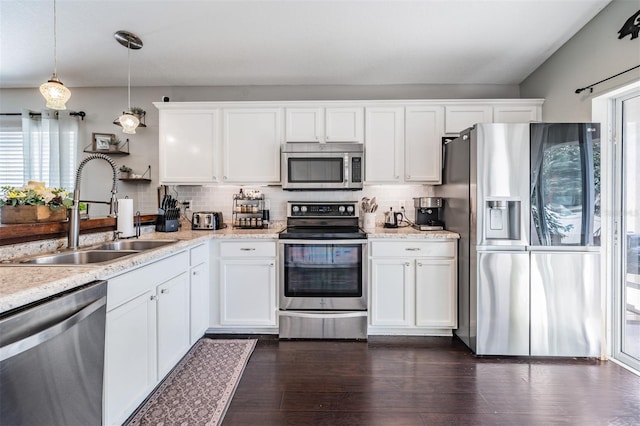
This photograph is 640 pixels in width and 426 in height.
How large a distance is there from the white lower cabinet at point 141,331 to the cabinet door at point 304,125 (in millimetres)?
1673

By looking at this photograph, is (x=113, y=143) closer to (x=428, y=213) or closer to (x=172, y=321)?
(x=172, y=321)

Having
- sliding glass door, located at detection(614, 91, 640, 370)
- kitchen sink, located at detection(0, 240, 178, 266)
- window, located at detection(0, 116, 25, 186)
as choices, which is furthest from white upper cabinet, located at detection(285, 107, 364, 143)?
window, located at detection(0, 116, 25, 186)

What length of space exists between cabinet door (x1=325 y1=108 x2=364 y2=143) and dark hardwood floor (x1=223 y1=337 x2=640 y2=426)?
204cm

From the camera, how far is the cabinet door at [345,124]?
3.19 meters

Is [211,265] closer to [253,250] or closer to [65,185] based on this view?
[253,250]

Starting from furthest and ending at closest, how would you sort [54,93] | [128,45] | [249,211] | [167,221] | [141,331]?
[249,211], [167,221], [128,45], [54,93], [141,331]

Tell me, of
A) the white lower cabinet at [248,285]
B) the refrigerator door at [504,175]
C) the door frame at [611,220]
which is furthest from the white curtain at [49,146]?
the door frame at [611,220]

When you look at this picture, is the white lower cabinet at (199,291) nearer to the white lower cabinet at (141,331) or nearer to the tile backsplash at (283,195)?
the white lower cabinet at (141,331)

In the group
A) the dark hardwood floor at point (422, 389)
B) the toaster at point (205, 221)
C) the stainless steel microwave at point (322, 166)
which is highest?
the stainless steel microwave at point (322, 166)

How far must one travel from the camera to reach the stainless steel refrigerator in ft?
7.87

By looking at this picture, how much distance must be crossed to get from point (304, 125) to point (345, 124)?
433mm

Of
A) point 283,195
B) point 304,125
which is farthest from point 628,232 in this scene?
point 283,195

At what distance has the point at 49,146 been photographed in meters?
3.58

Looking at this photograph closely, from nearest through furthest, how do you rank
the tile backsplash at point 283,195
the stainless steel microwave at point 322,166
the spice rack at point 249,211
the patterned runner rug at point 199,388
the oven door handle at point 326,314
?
1. the patterned runner rug at point 199,388
2. the oven door handle at point 326,314
3. the stainless steel microwave at point 322,166
4. the spice rack at point 249,211
5. the tile backsplash at point 283,195
